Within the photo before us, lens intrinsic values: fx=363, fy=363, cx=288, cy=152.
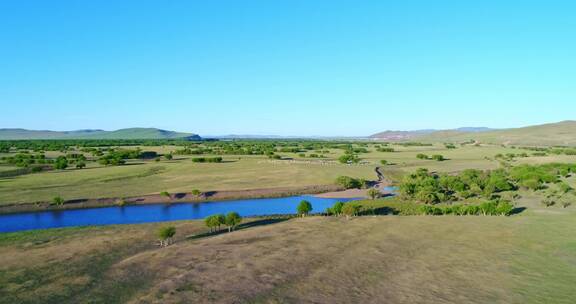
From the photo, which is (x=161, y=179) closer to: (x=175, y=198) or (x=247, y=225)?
(x=175, y=198)

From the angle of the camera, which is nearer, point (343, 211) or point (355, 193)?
point (343, 211)

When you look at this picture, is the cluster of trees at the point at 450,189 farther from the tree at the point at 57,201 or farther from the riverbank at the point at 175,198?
the tree at the point at 57,201

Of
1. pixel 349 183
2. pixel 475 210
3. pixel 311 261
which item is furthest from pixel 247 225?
pixel 349 183

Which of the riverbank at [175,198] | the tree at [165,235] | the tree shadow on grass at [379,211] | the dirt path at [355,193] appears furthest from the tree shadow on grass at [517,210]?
the tree at [165,235]

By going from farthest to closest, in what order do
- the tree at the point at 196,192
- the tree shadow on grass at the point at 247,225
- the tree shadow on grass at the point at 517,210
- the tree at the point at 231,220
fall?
the tree at the point at 196,192
the tree shadow on grass at the point at 517,210
the tree at the point at 231,220
the tree shadow on grass at the point at 247,225

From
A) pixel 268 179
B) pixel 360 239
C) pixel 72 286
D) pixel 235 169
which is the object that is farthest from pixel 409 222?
pixel 235 169

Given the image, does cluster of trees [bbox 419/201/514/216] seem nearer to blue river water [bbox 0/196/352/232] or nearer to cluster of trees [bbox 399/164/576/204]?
cluster of trees [bbox 399/164/576/204]
